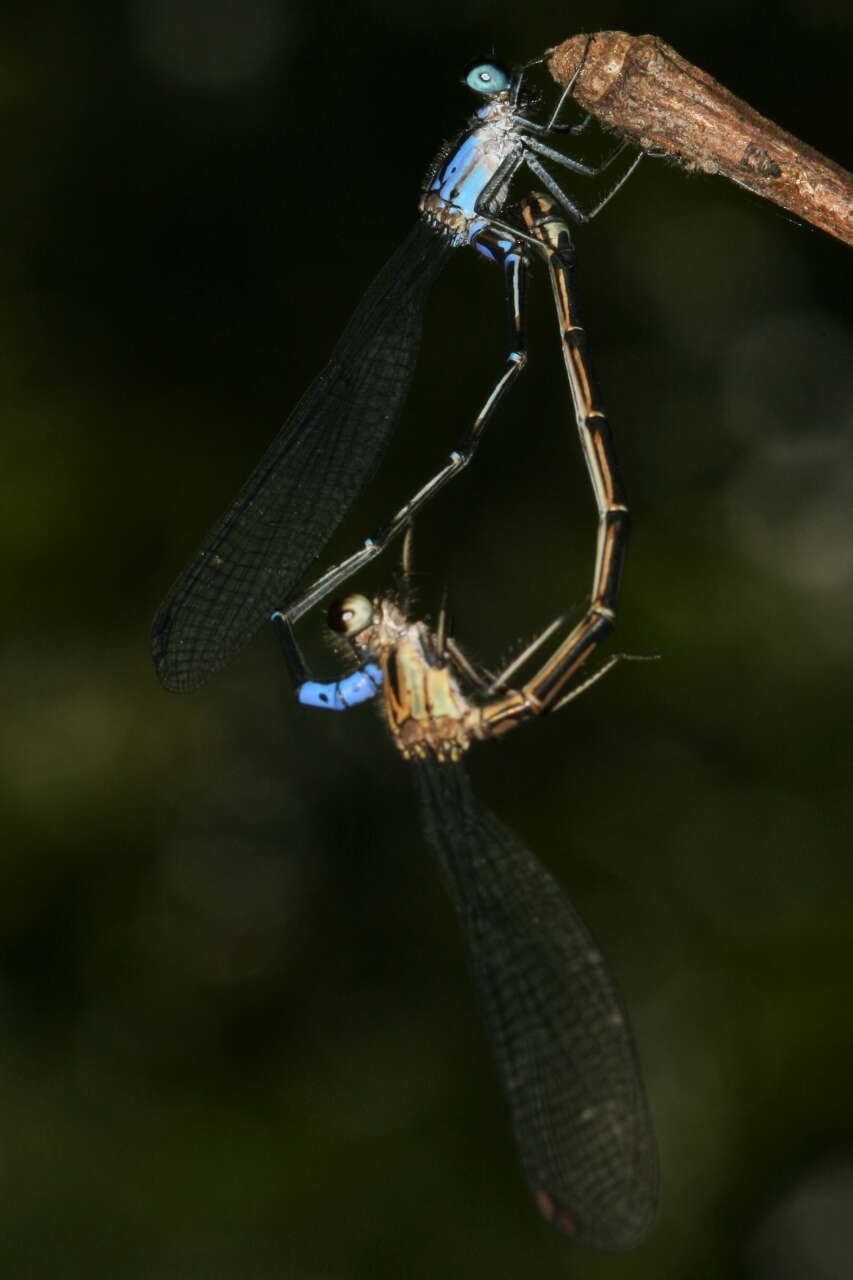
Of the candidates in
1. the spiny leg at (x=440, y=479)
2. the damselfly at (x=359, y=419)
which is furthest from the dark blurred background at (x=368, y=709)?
the damselfly at (x=359, y=419)

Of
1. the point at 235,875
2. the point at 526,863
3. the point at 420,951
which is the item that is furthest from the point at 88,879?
the point at 526,863

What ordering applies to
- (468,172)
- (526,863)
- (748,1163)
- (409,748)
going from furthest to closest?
(748,1163), (468,172), (409,748), (526,863)

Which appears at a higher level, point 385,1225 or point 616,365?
point 616,365

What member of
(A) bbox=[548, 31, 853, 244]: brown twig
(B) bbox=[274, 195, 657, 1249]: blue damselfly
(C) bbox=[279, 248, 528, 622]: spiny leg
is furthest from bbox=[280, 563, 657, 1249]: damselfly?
(A) bbox=[548, 31, 853, 244]: brown twig

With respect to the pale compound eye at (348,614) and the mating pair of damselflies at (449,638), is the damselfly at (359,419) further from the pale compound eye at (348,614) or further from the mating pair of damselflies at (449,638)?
the pale compound eye at (348,614)

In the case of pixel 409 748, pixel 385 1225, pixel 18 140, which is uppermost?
pixel 18 140

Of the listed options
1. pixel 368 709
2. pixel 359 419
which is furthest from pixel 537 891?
pixel 368 709

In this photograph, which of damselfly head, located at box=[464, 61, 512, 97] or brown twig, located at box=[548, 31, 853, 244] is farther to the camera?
damselfly head, located at box=[464, 61, 512, 97]

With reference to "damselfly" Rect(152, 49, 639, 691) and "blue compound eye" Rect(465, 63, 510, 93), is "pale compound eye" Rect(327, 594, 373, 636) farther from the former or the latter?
"blue compound eye" Rect(465, 63, 510, 93)

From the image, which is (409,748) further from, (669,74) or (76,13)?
(76,13)
